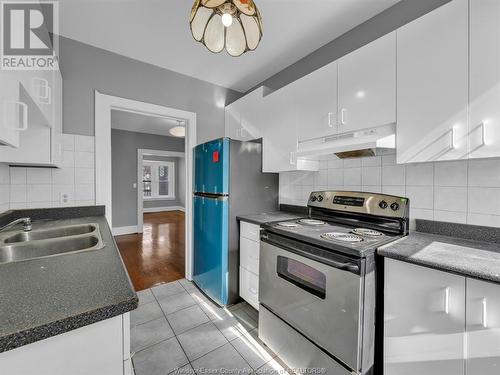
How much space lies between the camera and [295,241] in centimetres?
149

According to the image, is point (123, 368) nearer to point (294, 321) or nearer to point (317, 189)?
point (294, 321)

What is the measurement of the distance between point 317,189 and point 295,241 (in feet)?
2.80

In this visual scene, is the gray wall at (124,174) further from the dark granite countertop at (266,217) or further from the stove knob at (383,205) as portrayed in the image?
the stove knob at (383,205)

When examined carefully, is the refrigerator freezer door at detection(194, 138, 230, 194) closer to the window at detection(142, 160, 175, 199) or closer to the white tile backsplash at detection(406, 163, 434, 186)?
the white tile backsplash at detection(406, 163, 434, 186)

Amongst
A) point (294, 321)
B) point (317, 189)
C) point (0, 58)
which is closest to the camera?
point (0, 58)

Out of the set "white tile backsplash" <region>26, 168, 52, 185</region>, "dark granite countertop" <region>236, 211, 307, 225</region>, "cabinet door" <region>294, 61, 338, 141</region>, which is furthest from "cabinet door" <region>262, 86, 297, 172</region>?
"white tile backsplash" <region>26, 168, 52, 185</region>

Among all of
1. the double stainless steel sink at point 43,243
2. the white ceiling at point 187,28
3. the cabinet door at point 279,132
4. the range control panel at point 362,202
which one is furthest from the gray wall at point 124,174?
the range control panel at point 362,202

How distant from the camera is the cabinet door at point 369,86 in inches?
54.4

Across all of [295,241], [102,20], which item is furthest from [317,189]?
[102,20]

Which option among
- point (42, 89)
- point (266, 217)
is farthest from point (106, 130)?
point (266, 217)

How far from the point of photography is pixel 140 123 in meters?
4.83

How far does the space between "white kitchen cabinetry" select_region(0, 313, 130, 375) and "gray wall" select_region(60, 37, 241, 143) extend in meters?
2.10

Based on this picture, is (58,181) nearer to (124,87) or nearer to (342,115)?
(124,87)

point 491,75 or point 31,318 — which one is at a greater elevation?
point 491,75
